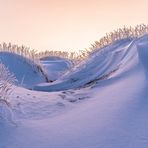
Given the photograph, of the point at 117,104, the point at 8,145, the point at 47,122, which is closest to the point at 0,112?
the point at 47,122

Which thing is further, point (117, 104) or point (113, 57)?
point (113, 57)

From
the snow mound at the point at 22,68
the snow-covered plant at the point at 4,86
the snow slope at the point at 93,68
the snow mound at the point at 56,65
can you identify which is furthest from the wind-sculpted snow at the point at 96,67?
the snow mound at the point at 56,65

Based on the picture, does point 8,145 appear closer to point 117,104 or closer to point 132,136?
point 132,136

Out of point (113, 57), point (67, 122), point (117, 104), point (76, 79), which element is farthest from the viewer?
point (76, 79)

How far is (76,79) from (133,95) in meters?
4.85

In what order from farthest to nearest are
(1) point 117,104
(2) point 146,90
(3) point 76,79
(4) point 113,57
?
(3) point 76,79 < (4) point 113,57 < (2) point 146,90 < (1) point 117,104

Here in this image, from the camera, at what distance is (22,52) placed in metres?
15.5

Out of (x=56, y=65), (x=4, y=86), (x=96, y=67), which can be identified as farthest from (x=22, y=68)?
(x=4, y=86)

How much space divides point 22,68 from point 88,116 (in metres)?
10.2

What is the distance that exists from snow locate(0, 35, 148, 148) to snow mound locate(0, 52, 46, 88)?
→ 753cm

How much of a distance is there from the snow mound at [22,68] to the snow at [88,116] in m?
7.53

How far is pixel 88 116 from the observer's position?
15.2 feet

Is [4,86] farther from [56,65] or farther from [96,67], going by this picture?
[56,65]

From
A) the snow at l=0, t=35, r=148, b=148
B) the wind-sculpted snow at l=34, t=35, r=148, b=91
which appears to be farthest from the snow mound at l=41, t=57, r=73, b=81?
the snow at l=0, t=35, r=148, b=148
